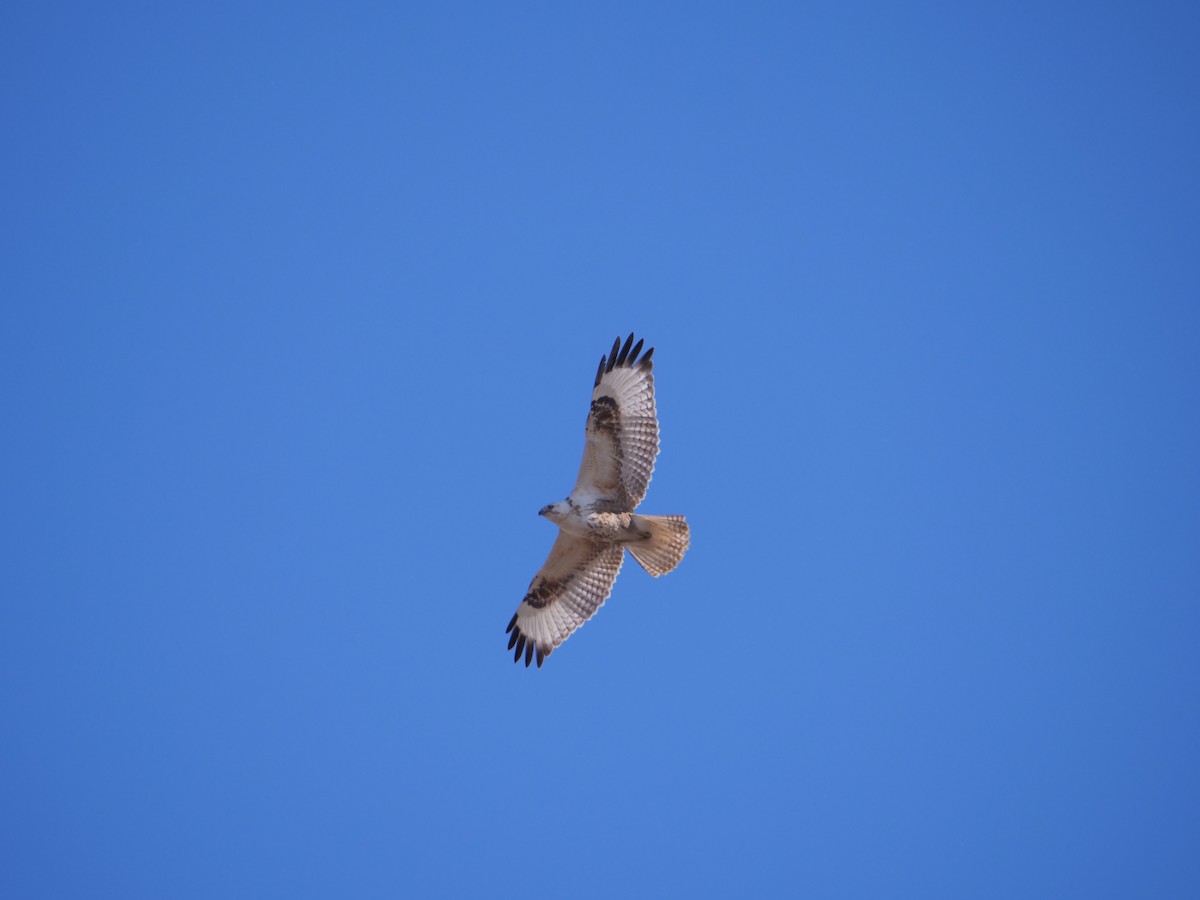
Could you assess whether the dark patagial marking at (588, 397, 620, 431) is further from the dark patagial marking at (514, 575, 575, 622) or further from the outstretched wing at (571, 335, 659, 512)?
the dark patagial marking at (514, 575, 575, 622)

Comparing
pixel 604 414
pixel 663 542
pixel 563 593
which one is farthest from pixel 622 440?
pixel 563 593

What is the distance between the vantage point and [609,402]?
323 inches

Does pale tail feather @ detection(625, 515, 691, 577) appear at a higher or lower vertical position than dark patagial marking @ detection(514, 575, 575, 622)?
lower

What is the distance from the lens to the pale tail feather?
25.9 ft

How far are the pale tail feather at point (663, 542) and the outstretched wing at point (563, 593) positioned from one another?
0.36 m

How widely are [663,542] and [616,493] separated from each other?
519 millimetres

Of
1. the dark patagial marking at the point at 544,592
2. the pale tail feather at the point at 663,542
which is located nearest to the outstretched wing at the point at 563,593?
the dark patagial marking at the point at 544,592

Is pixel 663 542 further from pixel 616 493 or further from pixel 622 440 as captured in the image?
pixel 622 440

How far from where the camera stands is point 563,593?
8719mm

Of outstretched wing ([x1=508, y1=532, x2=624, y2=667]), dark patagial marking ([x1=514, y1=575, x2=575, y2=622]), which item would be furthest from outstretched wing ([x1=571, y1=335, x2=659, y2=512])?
dark patagial marking ([x1=514, y1=575, x2=575, y2=622])

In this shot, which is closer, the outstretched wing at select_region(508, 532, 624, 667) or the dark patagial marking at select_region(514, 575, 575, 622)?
the outstretched wing at select_region(508, 532, 624, 667)

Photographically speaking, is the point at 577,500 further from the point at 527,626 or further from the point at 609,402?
the point at 527,626

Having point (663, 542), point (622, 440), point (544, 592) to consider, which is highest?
point (622, 440)

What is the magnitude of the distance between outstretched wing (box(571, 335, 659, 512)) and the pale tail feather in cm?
25
